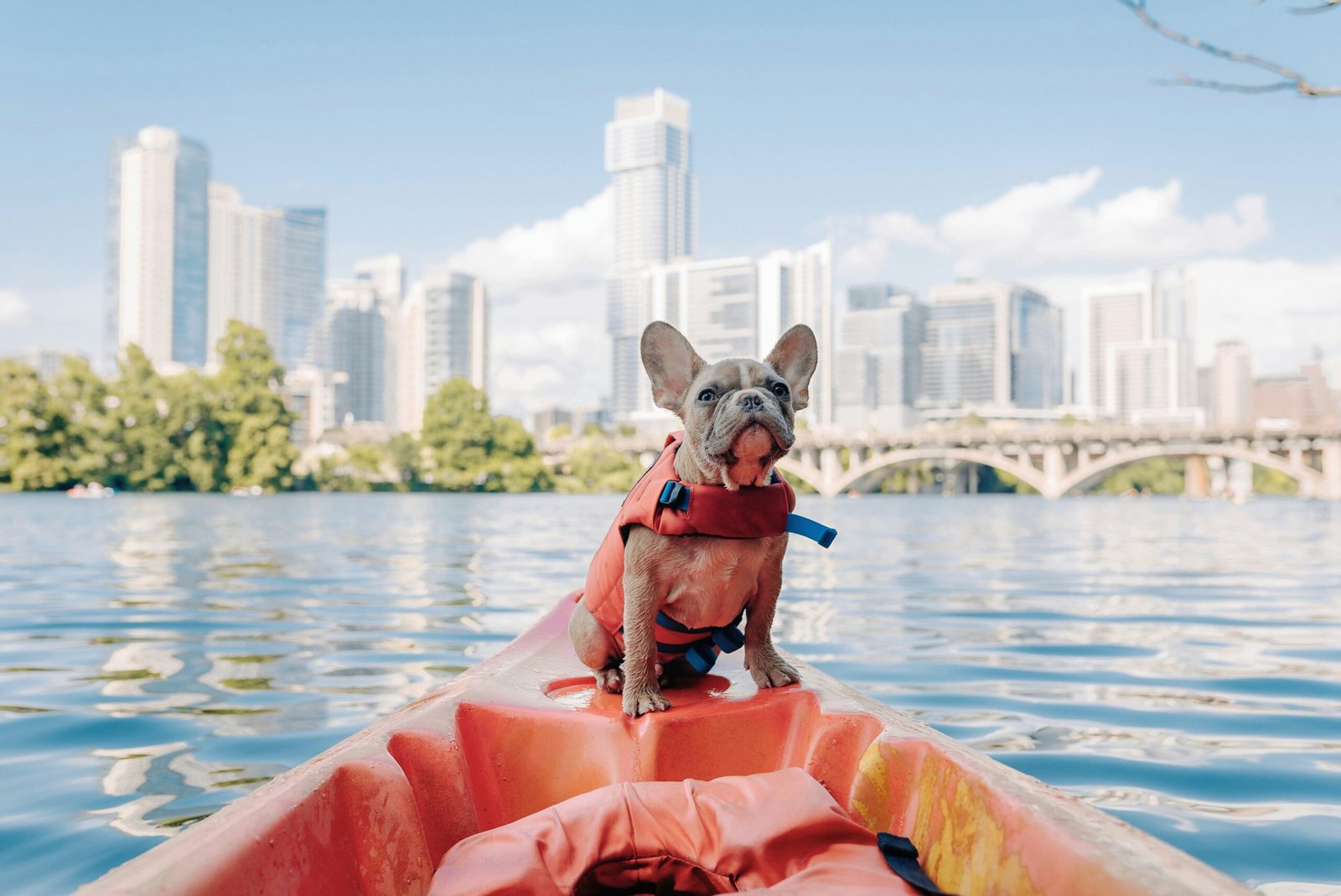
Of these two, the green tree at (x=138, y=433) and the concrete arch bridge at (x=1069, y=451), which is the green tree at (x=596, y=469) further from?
the green tree at (x=138, y=433)

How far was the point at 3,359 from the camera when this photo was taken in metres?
49.8

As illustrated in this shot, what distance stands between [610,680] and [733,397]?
113 cm

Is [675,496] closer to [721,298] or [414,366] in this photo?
[721,298]

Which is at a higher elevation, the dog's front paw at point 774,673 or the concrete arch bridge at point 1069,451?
the concrete arch bridge at point 1069,451

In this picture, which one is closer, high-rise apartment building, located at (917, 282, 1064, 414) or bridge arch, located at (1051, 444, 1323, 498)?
bridge arch, located at (1051, 444, 1323, 498)

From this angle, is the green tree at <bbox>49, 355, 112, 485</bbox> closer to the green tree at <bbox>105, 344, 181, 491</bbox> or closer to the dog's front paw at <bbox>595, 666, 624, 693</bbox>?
the green tree at <bbox>105, 344, 181, 491</bbox>

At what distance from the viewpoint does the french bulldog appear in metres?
2.77

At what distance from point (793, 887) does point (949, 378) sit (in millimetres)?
199547

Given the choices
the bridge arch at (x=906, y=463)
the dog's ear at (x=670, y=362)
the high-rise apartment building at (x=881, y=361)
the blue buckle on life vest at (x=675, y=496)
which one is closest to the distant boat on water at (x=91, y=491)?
the bridge arch at (x=906, y=463)

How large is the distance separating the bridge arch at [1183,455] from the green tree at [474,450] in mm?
34623

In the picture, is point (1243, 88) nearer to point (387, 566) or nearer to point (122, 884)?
point (122, 884)

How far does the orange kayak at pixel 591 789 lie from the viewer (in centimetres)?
160

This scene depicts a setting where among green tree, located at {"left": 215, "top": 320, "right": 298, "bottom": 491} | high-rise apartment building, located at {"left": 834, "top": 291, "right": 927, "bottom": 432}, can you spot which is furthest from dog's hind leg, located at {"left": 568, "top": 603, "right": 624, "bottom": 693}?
high-rise apartment building, located at {"left": 834, "top": 291, "right": 927, "bottom": 432}

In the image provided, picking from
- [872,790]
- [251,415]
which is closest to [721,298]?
[251,415]
